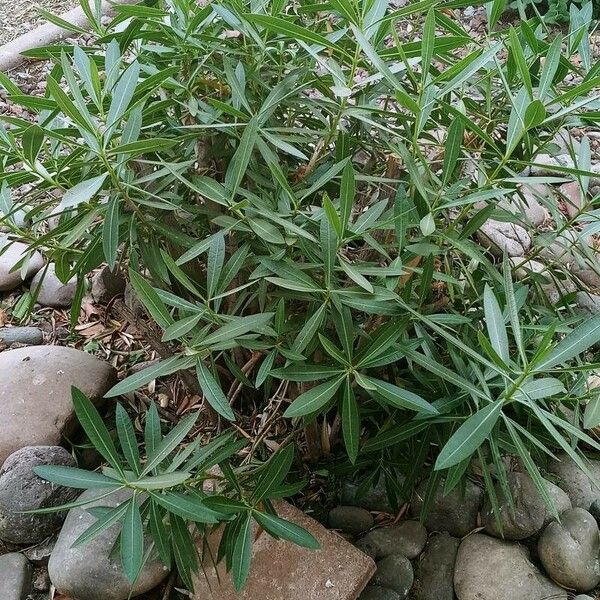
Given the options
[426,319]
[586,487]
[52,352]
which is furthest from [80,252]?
[586,487]

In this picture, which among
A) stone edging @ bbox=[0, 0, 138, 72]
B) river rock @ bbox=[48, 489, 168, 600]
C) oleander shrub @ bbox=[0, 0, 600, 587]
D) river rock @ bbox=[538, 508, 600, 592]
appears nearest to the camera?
oleander shrub @ bbox=[0, 0, 600, 587]

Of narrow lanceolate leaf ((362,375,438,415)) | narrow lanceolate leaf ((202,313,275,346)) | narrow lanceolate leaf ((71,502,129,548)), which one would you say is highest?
narrow lanceolate leaf ((202,313,275,346))

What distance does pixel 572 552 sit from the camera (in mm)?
1347

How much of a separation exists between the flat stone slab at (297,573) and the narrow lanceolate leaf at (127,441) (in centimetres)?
33

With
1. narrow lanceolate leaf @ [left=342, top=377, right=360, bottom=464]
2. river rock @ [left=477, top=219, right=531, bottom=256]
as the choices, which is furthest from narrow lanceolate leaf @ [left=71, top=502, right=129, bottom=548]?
river rock @ [left=477, top=219, right=531, bottom=256]

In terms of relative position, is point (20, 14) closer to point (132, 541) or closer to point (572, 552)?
point (132, 541)

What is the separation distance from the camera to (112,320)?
1.85 meters

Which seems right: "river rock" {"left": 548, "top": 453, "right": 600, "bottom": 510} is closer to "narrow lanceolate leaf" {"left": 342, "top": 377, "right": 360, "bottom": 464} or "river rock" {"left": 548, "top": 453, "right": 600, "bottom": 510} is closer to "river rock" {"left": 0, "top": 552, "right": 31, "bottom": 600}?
"narrow lanceolate leaf" {"left": 342, "top": 377, "right": 360, "bottom": 464}

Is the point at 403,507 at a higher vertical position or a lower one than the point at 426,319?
lower

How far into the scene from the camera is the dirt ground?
3.14 meters

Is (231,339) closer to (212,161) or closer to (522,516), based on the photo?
(212,161)

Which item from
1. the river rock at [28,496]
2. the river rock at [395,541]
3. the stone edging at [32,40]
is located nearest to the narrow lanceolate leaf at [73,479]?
the river rock at [28,496]

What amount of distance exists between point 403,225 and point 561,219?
0.39 meters

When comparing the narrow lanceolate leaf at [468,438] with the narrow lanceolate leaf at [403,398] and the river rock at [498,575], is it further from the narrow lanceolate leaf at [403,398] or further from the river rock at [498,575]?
the river rock at [498,575]
